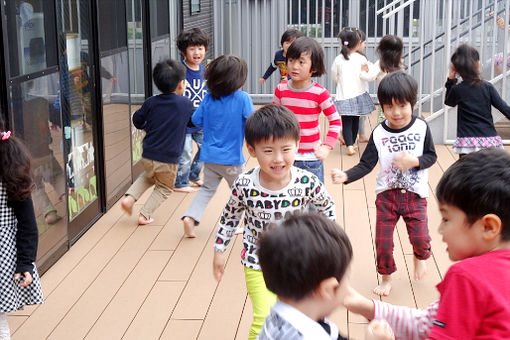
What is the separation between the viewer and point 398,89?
4379 mm

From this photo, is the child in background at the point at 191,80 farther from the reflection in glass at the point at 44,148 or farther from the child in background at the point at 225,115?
the reflection in glass at the point at 44,148

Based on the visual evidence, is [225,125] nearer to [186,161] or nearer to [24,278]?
[186,161]

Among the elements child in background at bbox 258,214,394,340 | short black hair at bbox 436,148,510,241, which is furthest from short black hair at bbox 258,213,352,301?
short black hair at bbox 436,148,510,241

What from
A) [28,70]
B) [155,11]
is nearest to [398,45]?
[155,11]

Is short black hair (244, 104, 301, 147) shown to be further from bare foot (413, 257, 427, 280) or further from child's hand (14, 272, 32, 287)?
bare foot (413, 257, 427, 280)

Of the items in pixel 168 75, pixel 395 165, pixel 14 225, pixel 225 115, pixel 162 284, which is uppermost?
pixel 168 75

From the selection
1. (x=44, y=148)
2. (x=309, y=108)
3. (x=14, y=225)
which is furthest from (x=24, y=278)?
(x=309, y=108)

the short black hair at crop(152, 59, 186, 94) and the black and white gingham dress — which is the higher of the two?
the short black hair at crop(152, 59, 186, 94)

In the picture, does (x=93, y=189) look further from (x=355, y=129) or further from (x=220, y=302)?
(x=355, y=129)

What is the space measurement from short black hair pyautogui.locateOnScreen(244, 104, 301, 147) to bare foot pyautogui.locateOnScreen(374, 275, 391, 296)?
5.44 feet

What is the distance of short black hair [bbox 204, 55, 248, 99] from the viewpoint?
5316 mm

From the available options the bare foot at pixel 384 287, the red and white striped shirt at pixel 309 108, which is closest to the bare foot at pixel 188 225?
the red and white striped shirt at pixel 309 108

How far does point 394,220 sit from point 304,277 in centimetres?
269

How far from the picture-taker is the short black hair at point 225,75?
5316 millimetres
